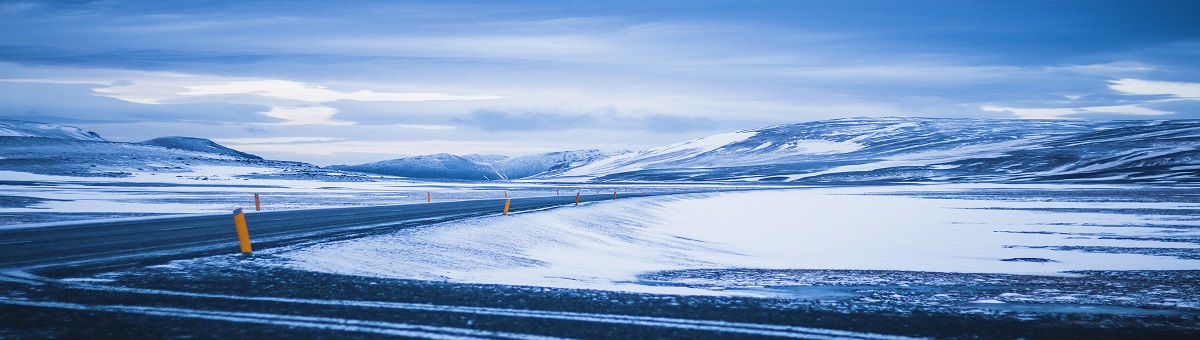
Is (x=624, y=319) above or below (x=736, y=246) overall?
above

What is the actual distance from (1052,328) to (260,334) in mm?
6737

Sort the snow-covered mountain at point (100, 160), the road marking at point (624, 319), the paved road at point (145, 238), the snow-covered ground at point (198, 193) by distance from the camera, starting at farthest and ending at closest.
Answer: the snow-covered mountain at point (100, 160)
the snow-covered ground at point (198, 193)
the paved road at point (145, 238)
the road marking at point (624, 319)

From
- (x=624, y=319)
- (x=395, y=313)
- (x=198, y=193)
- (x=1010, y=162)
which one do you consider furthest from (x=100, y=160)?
(x=1010, y=162)

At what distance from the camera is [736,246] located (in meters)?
22.5

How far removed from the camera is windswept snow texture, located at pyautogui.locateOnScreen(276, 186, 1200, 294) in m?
12.2

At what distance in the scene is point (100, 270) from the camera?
33.7 ft

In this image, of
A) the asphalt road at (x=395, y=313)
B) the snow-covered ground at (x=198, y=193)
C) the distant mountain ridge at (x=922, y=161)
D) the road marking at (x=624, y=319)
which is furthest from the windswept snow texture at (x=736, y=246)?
the distant mountain ridge at (x=922, y=161)

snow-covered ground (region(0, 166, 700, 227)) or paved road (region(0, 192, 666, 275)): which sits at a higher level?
snow-covered ground (region(0, 166, 700, 227))

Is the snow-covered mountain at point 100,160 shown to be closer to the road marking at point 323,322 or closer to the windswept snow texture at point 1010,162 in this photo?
the windswept snow texture at point 1010,162

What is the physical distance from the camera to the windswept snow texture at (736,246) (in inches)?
480

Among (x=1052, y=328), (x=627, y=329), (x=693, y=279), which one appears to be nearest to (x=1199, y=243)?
(x=693, y=279)

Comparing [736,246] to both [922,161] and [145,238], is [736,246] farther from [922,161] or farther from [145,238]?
[922,161]

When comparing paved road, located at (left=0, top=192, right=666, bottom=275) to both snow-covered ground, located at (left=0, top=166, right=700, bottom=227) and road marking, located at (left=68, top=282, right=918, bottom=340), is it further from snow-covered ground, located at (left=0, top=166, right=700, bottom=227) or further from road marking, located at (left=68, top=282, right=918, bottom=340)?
snow-covered ground, located at (left=0, top=166, right=700, bottom=227)

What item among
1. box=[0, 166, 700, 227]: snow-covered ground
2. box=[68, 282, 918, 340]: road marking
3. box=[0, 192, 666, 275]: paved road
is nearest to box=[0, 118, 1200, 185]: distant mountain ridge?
box=[0, 166, 700, 227]: snow-covered ground
